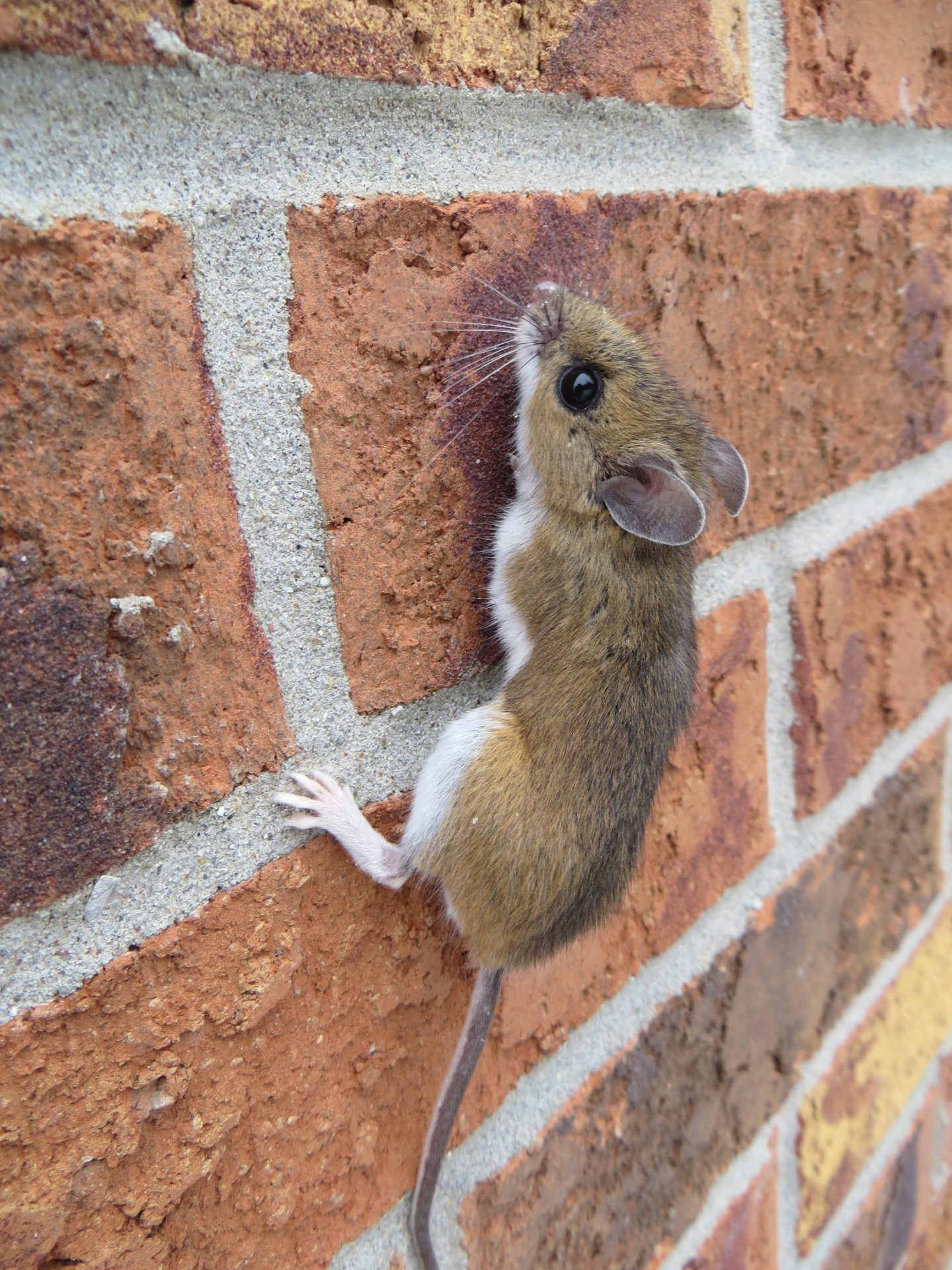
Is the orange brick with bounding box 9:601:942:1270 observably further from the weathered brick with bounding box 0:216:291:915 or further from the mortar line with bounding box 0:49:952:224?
the mortar line with bounding box 0:49:952:224

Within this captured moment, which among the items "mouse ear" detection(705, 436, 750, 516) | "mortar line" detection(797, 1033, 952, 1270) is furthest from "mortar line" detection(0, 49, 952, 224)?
"mortar line" detection(797, 1033, 952, 1270)

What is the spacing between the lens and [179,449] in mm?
469

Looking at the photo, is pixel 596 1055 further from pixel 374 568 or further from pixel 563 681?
pixel 374 568

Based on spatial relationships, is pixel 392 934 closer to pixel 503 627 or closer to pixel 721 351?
pixel 503 627

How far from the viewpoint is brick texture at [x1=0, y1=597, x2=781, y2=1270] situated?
0.46 m

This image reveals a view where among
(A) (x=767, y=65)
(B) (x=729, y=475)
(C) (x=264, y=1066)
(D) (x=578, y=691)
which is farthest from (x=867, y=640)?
(C) (x=264, y=1066)

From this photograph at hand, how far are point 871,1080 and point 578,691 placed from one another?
0.86 meters

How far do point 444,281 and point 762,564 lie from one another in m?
0.47

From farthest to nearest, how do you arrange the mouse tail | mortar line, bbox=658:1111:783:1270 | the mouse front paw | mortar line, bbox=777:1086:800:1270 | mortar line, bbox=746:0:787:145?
mortar line, bbox=777:1086:800:1270
mortar line, bbox=658:1111:783:1270
mortar line, bbox=746:0:787:145
the mouse tail
the mouse front paw

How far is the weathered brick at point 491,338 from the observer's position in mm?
547

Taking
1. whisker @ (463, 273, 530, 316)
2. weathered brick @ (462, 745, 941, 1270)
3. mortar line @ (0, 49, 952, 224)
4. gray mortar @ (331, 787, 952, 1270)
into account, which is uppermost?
mortar line @ (0, 49, 952, 224)

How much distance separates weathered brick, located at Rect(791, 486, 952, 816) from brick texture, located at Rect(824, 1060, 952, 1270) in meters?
0.66

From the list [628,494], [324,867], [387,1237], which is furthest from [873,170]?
[387,1237]

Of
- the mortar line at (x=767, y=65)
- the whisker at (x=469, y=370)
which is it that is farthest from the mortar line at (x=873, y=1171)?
the mortar line at (x=767, y=65)
